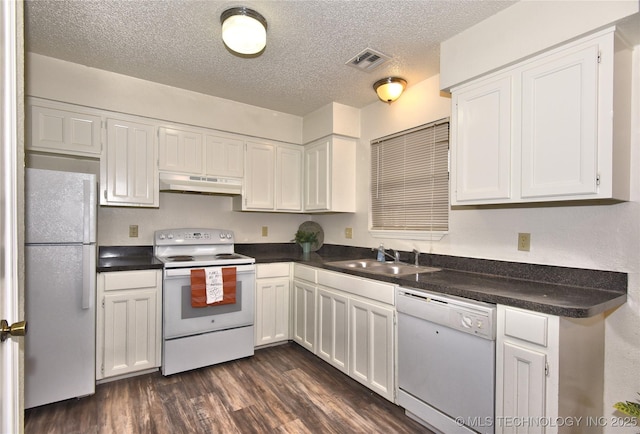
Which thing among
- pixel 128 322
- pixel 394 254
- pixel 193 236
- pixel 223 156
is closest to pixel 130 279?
pixel 128 322

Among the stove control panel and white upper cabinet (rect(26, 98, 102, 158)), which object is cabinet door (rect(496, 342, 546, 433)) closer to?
the stove control panel

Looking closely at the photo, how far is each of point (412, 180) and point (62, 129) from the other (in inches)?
114

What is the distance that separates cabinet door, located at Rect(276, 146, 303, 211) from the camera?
362 centimetres

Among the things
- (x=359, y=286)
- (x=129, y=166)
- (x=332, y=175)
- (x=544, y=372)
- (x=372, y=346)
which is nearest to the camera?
(x=544, y=372)

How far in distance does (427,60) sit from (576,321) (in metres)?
1.95

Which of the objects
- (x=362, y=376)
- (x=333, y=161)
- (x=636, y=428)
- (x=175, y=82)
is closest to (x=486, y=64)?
(x=333, y=161)

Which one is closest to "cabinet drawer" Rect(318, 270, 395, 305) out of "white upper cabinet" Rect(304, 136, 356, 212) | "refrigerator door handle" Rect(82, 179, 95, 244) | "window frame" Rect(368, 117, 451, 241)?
"window frame" Rect(368, 117, 451, 241)

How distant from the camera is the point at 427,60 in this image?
8.00 feet

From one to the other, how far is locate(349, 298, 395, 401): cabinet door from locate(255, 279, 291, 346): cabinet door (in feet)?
3.14

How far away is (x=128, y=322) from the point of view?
252 centimetres

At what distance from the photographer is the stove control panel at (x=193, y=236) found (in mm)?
3039

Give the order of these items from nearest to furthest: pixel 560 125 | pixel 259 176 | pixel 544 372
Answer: pixel 544 372 < pixel 560 125 < pixel 259 176

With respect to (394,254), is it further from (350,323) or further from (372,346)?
(372,346)

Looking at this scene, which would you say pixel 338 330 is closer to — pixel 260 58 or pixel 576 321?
pixel 576 321
